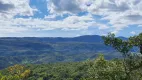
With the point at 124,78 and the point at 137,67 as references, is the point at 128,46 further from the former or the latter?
the point at 124,78

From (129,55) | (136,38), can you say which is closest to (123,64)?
(129,55)

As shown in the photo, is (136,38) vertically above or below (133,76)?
above

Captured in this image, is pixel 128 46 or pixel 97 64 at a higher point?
pixel 128 46

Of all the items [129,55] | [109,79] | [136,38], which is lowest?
[109,79]

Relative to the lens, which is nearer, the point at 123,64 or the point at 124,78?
the point at 124,78

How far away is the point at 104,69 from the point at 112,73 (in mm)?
1836

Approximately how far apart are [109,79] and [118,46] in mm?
9200

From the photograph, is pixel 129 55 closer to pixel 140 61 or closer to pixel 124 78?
pixel 140 61

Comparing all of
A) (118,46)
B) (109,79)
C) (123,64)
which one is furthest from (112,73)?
(118,46)

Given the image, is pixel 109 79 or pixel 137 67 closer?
pixel 109 79

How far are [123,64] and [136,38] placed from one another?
20.4 ft

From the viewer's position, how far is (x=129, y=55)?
177ft

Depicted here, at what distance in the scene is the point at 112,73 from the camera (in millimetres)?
48062

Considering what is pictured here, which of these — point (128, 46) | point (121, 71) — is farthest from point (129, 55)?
point (121, 71)
